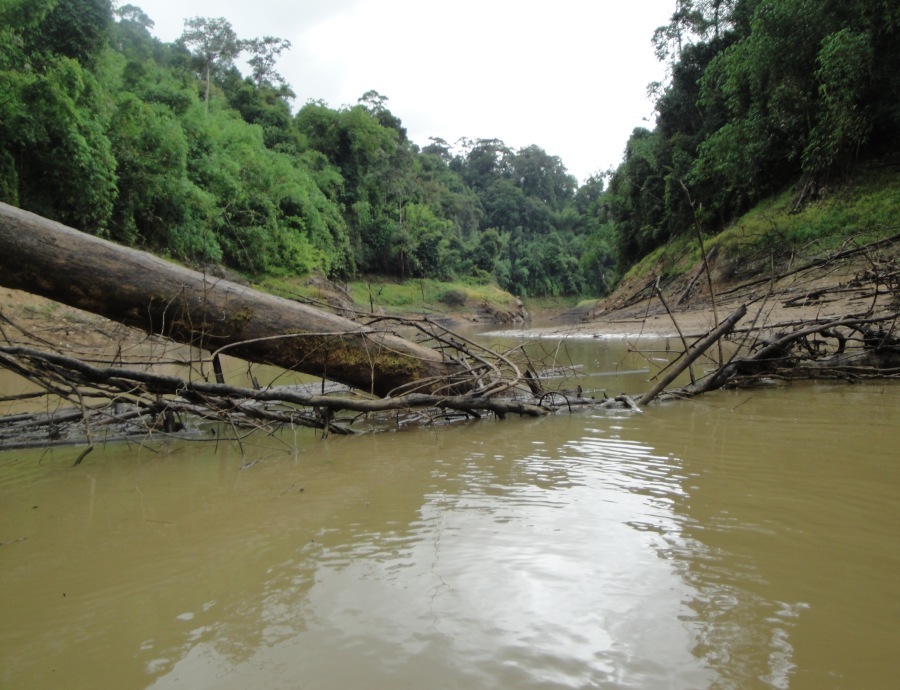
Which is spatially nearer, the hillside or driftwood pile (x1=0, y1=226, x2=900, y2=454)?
driftwood pile (x1=0, y1=226, x2=900, y2=454)

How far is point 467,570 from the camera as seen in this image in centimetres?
167

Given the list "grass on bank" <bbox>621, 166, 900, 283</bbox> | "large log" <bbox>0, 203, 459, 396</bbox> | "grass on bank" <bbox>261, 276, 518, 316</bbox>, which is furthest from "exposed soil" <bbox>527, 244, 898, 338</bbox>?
"grass on bank" <bbox>261, 276, 518, 316</bbox>

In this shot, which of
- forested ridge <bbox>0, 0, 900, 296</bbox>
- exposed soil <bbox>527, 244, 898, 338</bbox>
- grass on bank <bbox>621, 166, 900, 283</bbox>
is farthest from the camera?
forested ridge <bbox>0, 0, 900, 296</bbox>

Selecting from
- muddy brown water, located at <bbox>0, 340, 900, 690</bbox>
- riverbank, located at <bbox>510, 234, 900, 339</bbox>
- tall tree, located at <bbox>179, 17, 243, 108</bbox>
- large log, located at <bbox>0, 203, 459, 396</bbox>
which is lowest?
muddy brown water, located at <bbox>0, 340, 900, 690</bbox>

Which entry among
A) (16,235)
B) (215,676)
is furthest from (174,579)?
(16,235)

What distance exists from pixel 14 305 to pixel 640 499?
1384 centimetres

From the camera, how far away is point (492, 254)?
56.5 m

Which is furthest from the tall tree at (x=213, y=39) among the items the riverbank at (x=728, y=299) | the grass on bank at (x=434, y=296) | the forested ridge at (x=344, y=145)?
the riverbank at (x=728, y=299)

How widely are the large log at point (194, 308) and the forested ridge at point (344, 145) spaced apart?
1.61 feet

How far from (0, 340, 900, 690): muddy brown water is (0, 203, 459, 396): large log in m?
1.24

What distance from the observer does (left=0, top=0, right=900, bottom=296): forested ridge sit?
612 inches

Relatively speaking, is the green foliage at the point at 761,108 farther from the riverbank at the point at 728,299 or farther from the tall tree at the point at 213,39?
the tall tree at the point at 213,39

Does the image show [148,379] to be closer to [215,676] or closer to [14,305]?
[215,676]

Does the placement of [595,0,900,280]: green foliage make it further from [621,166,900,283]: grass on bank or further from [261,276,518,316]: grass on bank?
[261,276,518,316]: grass on bank
